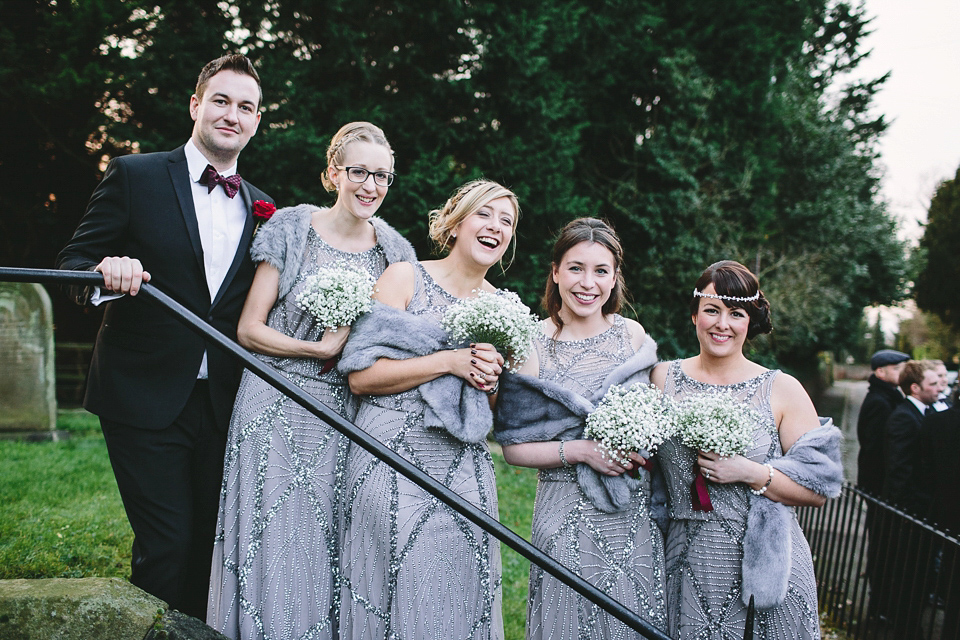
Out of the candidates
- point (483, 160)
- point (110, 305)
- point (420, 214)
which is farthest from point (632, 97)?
point (110, 305)

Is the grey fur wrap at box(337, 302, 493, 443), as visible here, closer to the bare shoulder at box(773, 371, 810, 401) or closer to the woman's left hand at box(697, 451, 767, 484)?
the woman's left hand at box(697, 451, 767, 484)

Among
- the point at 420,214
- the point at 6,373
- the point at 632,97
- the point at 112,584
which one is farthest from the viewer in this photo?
the point at 632,97

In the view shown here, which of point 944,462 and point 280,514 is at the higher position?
point 944,462

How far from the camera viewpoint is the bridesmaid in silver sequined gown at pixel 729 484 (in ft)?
10.3

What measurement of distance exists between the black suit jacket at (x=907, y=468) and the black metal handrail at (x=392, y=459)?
5.40 m

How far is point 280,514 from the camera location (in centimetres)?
333

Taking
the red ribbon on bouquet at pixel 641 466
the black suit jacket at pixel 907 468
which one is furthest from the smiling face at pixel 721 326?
the black suit jacket at pixel 907 468

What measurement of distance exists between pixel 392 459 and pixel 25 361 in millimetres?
7976

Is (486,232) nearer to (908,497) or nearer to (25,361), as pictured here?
(908,497)

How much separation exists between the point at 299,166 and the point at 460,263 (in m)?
7.30

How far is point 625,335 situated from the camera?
3658mm

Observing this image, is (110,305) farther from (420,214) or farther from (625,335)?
(420,214)

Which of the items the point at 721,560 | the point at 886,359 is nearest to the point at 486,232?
the point at 721,560

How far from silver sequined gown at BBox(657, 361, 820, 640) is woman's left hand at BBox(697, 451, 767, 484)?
13 cm
